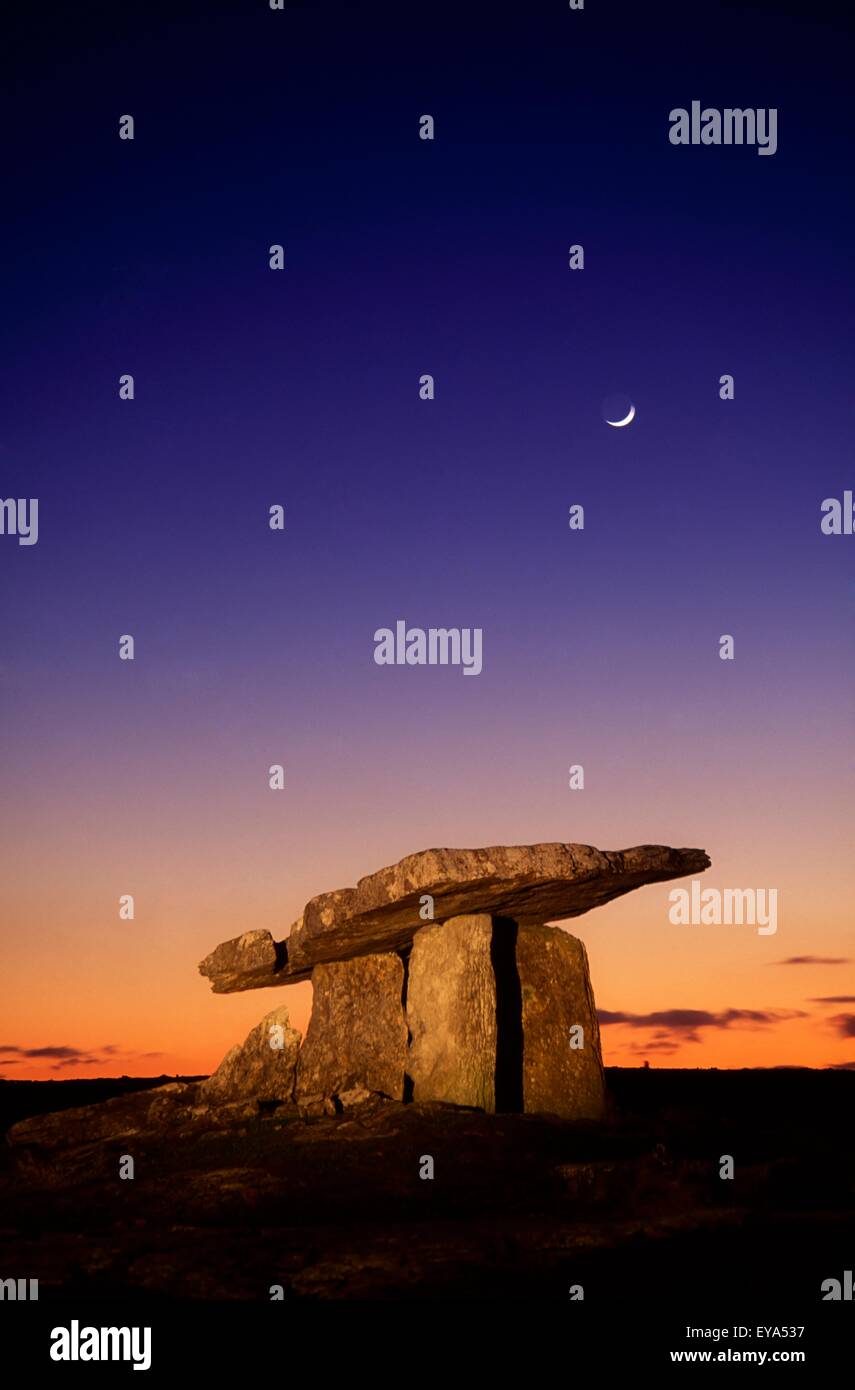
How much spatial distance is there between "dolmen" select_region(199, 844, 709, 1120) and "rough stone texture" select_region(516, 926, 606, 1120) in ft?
0.04

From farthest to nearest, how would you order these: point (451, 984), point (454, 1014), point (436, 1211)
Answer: point (451, 984) < point (454, 1014) < point (436, 1211)

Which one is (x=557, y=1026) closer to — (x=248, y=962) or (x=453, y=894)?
(x=453, y=894)

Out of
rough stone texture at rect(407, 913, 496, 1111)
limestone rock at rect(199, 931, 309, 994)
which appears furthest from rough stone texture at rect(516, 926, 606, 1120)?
limestone rock at rect(199, 931, 309, 994)

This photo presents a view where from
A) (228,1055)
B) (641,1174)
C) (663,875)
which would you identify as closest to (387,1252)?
(641,1174)

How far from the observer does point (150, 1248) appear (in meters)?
8.54

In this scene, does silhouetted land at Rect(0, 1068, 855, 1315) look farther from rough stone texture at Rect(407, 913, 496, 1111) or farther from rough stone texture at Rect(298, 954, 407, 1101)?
rough stone texture at Rect(298, 954, 407, 1101)

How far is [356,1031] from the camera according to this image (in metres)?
14.9

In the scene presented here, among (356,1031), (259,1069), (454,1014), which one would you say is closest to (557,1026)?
(454,1014)

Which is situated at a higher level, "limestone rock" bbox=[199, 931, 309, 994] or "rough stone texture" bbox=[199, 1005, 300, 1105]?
"limestone rock" bbox=[199, 931, 309, 994]

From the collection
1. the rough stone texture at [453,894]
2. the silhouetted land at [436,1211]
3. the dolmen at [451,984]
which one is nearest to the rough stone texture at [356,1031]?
the dolmen at [451,984]

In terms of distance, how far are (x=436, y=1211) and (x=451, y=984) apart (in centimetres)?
443

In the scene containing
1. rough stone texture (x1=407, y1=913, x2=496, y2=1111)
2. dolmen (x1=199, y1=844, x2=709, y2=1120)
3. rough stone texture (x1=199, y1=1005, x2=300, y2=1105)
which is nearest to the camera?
dolmen (x1=199, y1=844, x2=709, y2=1120)

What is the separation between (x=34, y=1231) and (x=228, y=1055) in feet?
21.0

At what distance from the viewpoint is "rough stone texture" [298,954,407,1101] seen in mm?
14203
